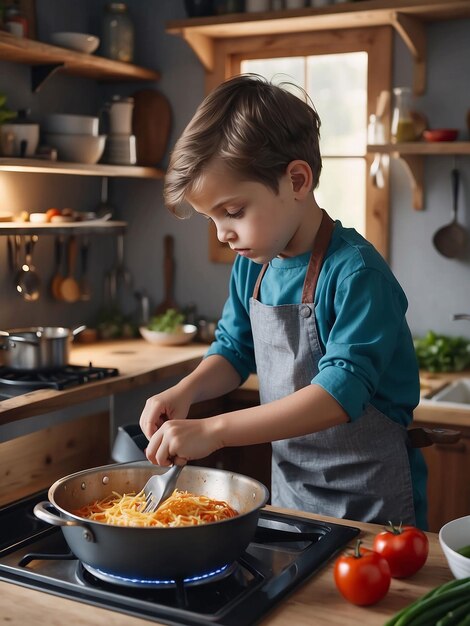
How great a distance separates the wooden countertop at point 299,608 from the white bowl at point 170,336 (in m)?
2.17

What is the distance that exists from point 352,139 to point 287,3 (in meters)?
0.57

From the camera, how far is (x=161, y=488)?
133 cm

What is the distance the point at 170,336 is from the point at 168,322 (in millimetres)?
76

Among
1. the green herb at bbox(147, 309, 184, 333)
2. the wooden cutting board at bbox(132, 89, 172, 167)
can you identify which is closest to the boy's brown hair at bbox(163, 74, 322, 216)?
the green herb at bbox(147, 309, 184, 333)

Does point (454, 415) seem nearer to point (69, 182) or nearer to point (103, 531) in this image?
point (103, 531)

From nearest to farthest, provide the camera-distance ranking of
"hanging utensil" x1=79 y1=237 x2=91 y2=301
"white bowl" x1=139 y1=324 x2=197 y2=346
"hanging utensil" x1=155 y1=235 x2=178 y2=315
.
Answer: "white bowl" x1=139 y1=324 x2=197 y2=346 < "hanging utensil" x1=79 y1=237 x2=91 y2=301 < "hanging utensil" x1=155 y1=235 x2=178 y2=315

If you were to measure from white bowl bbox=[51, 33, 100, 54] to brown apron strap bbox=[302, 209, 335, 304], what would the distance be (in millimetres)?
1794

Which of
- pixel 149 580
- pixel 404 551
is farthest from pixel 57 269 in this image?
pixel 404 551

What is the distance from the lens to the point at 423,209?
10.2 feet

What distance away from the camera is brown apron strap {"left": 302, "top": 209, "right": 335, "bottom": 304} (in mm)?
1607

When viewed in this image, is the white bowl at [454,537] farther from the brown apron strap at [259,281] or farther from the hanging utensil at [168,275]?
the hanging utensil at [168,275]

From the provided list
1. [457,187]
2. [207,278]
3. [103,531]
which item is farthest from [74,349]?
[103,531]

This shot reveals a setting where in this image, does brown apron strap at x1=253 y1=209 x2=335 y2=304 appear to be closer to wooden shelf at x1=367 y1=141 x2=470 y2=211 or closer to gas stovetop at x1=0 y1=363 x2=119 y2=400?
gas stovetop at x1=0 y1=363 x2=119 y2=400

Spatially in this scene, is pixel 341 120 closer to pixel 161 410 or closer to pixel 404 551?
pixel 161 410
